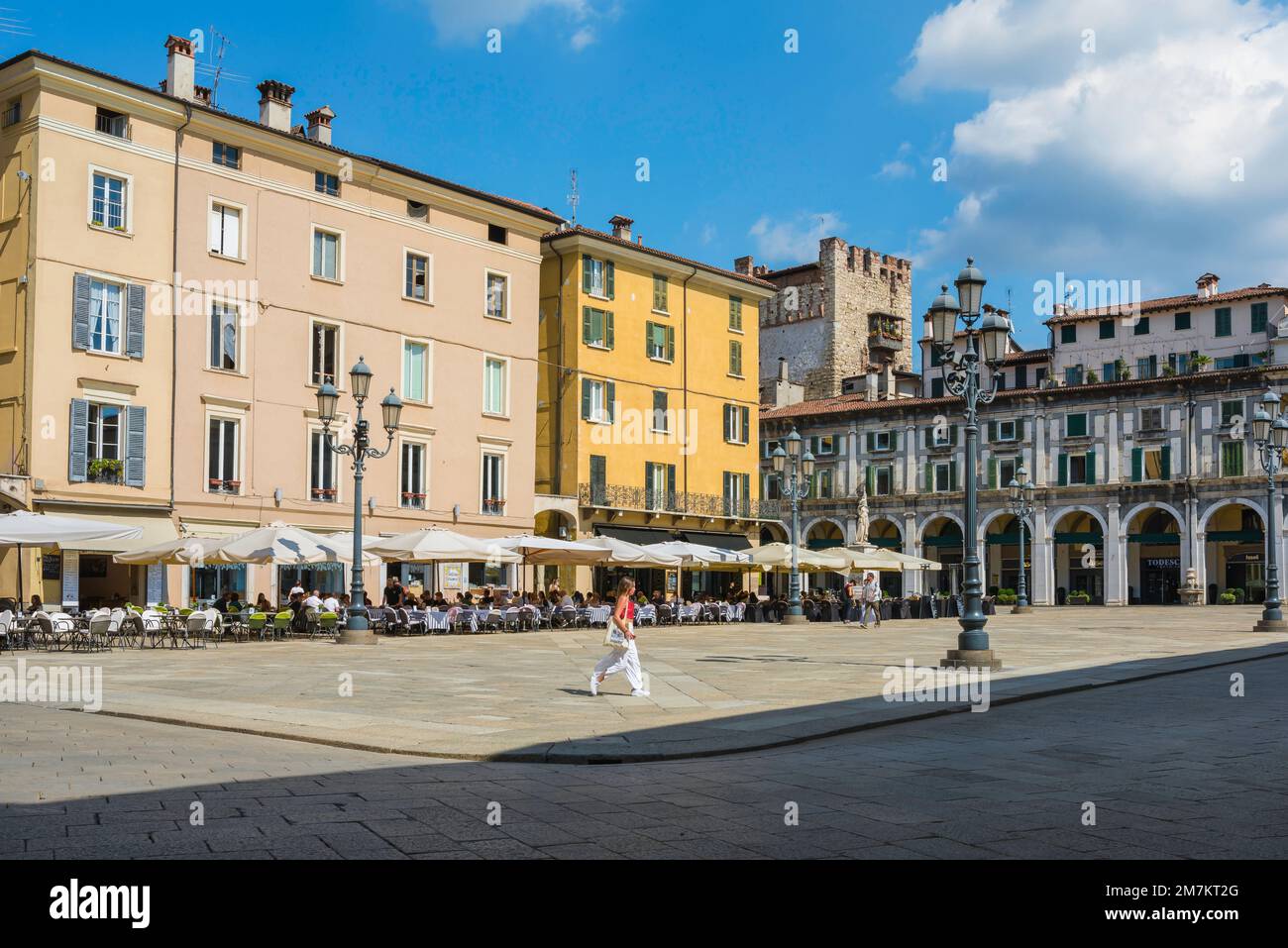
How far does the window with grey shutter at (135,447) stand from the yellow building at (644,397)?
15806mm

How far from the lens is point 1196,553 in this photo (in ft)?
205

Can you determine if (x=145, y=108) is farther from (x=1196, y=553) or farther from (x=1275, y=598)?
(x=1196, y=553)

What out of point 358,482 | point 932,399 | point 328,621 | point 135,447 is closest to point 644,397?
point 135,447

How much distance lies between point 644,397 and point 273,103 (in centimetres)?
1779

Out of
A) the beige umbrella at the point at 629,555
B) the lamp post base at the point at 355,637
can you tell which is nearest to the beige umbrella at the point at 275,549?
the lamp post base at the point at 355,637

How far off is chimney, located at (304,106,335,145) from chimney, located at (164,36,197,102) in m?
3.97

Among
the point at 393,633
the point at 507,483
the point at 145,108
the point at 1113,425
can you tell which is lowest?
the point at 393,633

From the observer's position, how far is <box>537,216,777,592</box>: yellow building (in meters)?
46.5

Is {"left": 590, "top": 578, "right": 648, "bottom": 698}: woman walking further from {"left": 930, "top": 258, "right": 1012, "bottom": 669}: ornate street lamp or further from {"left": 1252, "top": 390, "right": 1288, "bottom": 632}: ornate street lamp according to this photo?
{"left": 1252, "top": 390, "right": 1288, "bottom": 632}: ornate street lamp

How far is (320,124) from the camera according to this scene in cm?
3906

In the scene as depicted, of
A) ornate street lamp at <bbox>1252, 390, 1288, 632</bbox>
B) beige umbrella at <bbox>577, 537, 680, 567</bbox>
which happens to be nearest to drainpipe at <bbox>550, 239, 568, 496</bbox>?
beige umbrella at <bbox>577, 537, 680, 567</bbox>

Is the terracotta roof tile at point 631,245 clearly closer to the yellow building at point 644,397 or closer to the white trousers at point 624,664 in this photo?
the yellow building at point 644,397
